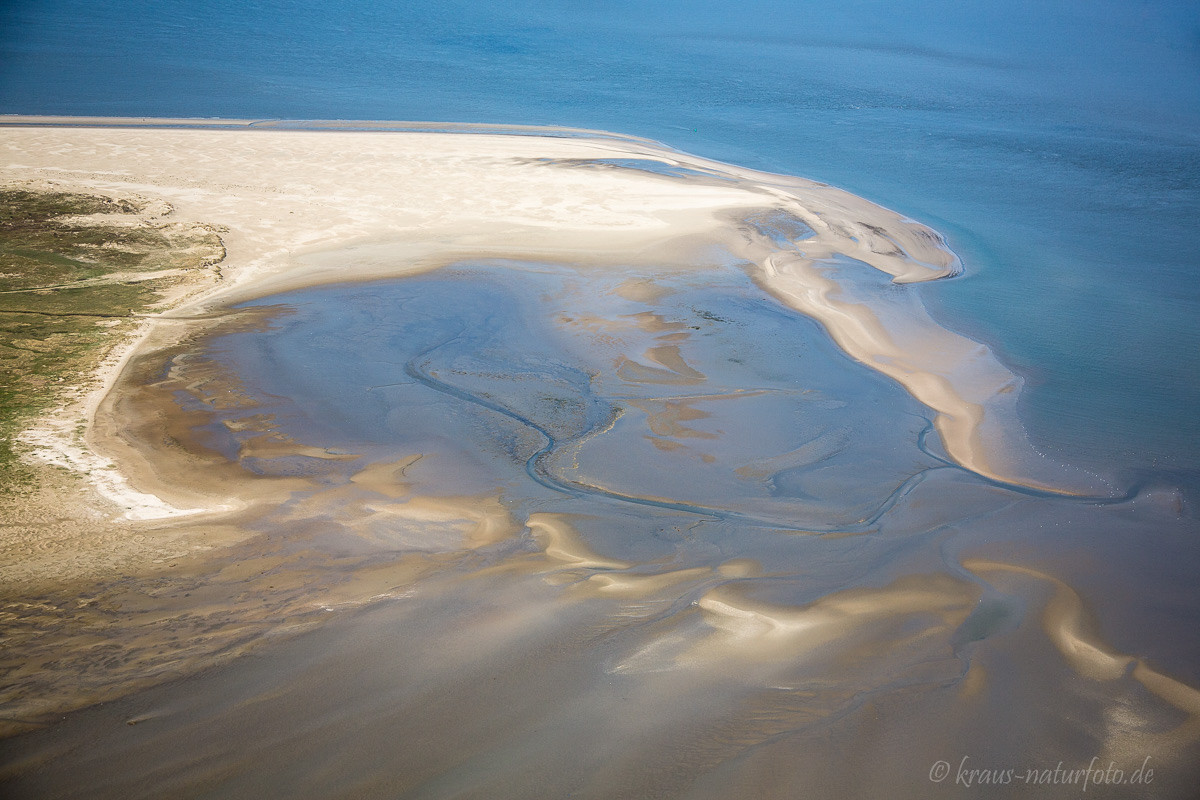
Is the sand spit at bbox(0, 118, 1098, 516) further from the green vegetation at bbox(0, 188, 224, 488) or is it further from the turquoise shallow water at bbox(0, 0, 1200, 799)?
the turquoise shallow water at bbox(0, 0, 1200, 799)

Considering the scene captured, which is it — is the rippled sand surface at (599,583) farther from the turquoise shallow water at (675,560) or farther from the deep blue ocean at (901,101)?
the deep blue ocean at (901,101)

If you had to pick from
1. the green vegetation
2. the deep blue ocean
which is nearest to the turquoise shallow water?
the deep blue ocean

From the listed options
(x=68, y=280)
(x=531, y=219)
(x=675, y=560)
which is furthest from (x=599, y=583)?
(x=531, y=219)

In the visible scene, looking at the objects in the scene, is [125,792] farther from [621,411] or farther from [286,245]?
[286,245]

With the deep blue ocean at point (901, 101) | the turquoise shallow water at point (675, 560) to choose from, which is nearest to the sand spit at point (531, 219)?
the turquoise shallow water at point (675, 560)

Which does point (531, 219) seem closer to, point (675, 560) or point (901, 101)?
point (675, 560)

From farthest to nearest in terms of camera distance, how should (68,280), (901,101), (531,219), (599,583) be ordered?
(901,101) < (531,219) < (68,280) < (599,583)
